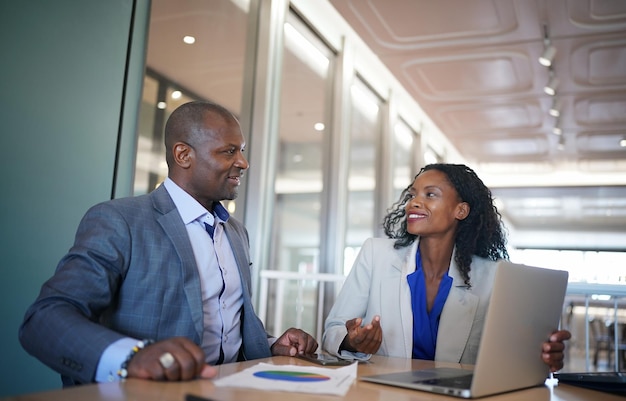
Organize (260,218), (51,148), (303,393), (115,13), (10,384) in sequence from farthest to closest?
(260,218) < (115,13) < (51,148) < (10,384) < (303,393)

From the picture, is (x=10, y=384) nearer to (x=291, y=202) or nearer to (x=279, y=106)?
(x=279, y=106)

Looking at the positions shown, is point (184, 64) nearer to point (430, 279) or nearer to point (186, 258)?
point (430, 279)

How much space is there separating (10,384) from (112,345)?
3.89ft

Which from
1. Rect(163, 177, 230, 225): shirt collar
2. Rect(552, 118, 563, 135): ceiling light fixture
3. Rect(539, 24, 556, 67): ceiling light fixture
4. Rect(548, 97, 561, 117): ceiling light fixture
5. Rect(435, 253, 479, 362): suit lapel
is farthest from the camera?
Rect(552, 118, 563, 135): ceiling light fixture

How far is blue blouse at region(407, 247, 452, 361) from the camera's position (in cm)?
190

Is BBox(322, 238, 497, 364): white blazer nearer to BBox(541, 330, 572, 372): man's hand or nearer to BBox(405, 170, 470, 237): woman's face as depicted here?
BBox(405, 170, 470, 237): woman's face

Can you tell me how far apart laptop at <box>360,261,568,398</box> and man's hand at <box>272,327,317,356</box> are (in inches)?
12.1

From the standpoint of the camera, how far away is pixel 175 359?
0.96 m

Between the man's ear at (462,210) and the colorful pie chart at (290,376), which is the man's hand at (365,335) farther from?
the man's ear at (462,210)

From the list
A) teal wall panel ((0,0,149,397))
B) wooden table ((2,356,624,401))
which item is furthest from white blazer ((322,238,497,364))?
teal wall panel ((0,0,149,397))

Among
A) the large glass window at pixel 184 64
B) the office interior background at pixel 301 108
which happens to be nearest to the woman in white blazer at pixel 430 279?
the office interior background at pixel 301 108

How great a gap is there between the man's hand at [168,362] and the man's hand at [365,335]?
56 centimetres

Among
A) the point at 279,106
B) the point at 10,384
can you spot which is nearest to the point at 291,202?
the point at 279,106

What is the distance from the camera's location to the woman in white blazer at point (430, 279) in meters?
1.82
